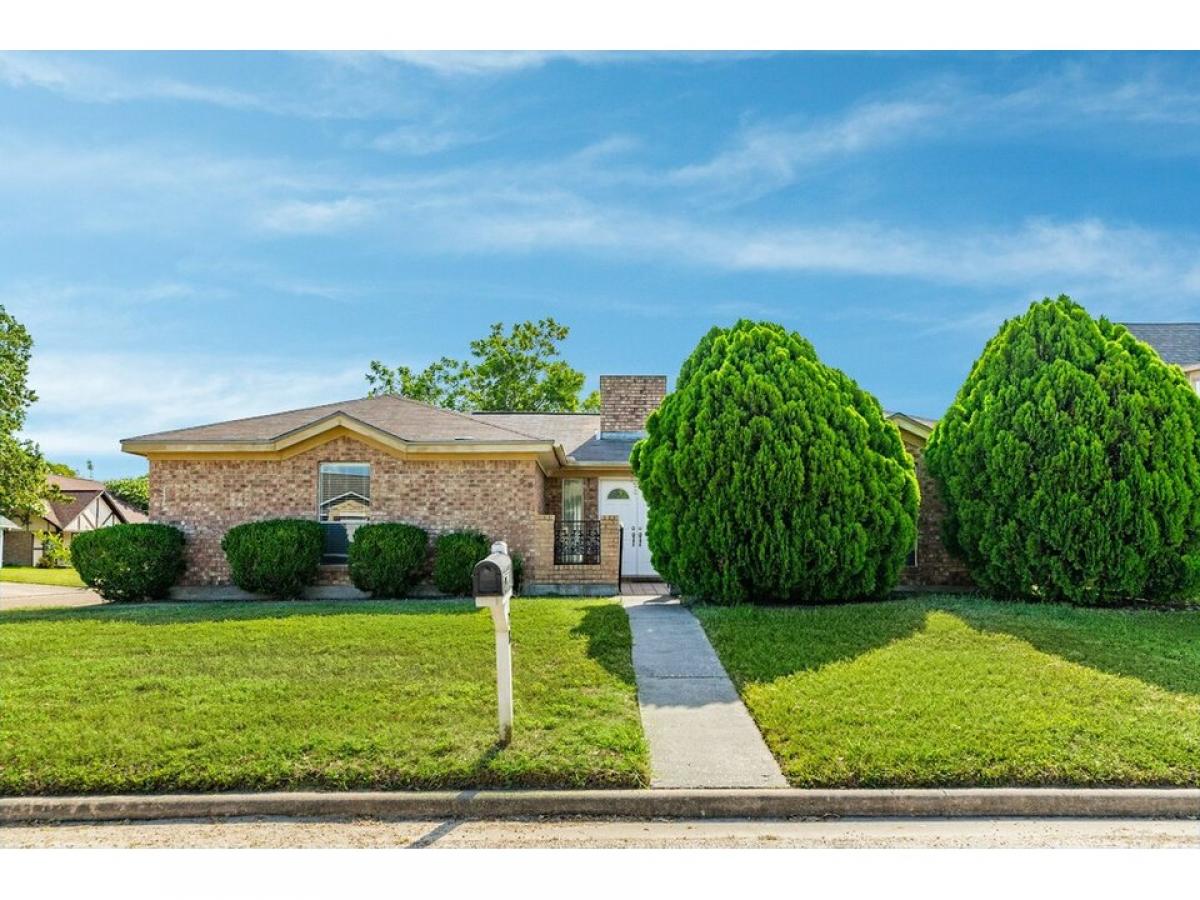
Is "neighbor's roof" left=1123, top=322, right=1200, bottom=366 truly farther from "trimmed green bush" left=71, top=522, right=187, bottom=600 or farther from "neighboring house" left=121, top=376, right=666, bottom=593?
"trimmed green bush" left=71, top=522, right=187, bottom=600

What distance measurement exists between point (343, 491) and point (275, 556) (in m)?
1.64

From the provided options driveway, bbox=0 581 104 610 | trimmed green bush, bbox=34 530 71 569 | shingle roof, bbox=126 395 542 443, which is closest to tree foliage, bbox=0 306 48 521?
trimmed green bush, bbox=34 530 71 569

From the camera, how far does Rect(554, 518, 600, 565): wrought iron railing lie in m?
15.4

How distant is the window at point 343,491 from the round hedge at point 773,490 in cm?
527

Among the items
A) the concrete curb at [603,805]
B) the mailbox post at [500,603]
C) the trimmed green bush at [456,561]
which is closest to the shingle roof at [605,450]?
the trimmed green bush at [456,561]

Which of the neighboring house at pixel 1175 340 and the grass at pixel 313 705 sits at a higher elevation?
the neighboring house at pixel 1175 340

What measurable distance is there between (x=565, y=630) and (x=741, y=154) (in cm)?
563

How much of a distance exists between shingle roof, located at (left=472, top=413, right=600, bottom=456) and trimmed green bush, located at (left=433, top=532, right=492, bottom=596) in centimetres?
425

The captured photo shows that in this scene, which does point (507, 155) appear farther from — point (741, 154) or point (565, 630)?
point (565, 630)

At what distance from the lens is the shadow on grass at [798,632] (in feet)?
28.0

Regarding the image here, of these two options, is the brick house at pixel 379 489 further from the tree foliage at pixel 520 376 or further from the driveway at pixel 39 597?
the tree foliage at pixel 520 376

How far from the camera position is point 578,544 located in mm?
15555

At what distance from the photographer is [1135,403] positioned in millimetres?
11953

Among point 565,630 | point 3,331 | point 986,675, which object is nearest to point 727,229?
point 565,630
